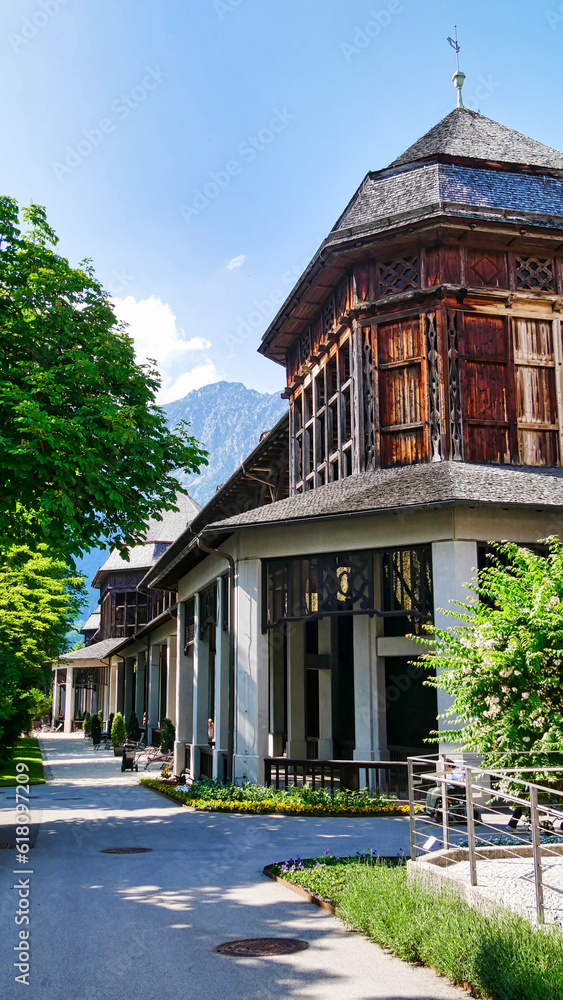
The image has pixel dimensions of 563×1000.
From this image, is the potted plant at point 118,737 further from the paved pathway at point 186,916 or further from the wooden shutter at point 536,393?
the wooden shutter at point 536,393

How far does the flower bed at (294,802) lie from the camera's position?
15.6 m

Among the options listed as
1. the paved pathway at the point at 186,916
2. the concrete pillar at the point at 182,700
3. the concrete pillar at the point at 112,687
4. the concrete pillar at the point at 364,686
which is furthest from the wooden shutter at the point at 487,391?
the concrete pillar at the point at 112,687

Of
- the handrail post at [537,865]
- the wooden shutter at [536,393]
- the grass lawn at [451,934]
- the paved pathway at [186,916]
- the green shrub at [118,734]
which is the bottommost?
the green shrub at [118,734]

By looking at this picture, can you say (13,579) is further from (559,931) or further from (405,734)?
(559,931)

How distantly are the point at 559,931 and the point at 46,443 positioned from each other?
10.6 metres

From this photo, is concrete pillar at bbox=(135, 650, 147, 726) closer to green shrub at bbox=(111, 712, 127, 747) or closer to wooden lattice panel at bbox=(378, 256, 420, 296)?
green shrub at bbox=(111, 712, 127, 747)

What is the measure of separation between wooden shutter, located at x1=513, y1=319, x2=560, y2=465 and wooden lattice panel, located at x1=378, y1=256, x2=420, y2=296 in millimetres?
2439

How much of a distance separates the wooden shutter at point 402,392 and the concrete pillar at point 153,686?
83.6ft

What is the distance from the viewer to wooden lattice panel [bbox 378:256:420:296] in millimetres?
18969

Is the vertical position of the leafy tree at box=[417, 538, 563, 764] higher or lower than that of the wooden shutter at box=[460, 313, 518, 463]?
lower

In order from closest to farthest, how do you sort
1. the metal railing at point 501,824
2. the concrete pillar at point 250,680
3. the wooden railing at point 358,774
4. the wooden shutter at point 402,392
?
the metal railing at point 501,824 < the wooden railing at point 358,774 < the concrete pillar at point 250,680 < the wooden shutter at point 402,392

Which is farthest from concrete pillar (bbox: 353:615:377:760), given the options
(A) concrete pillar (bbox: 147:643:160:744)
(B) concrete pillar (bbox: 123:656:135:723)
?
(B) concrete pillar (bbox: 123:656:135:723)

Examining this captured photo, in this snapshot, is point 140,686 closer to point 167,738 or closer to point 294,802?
point 167,738

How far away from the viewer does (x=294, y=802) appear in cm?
1612
